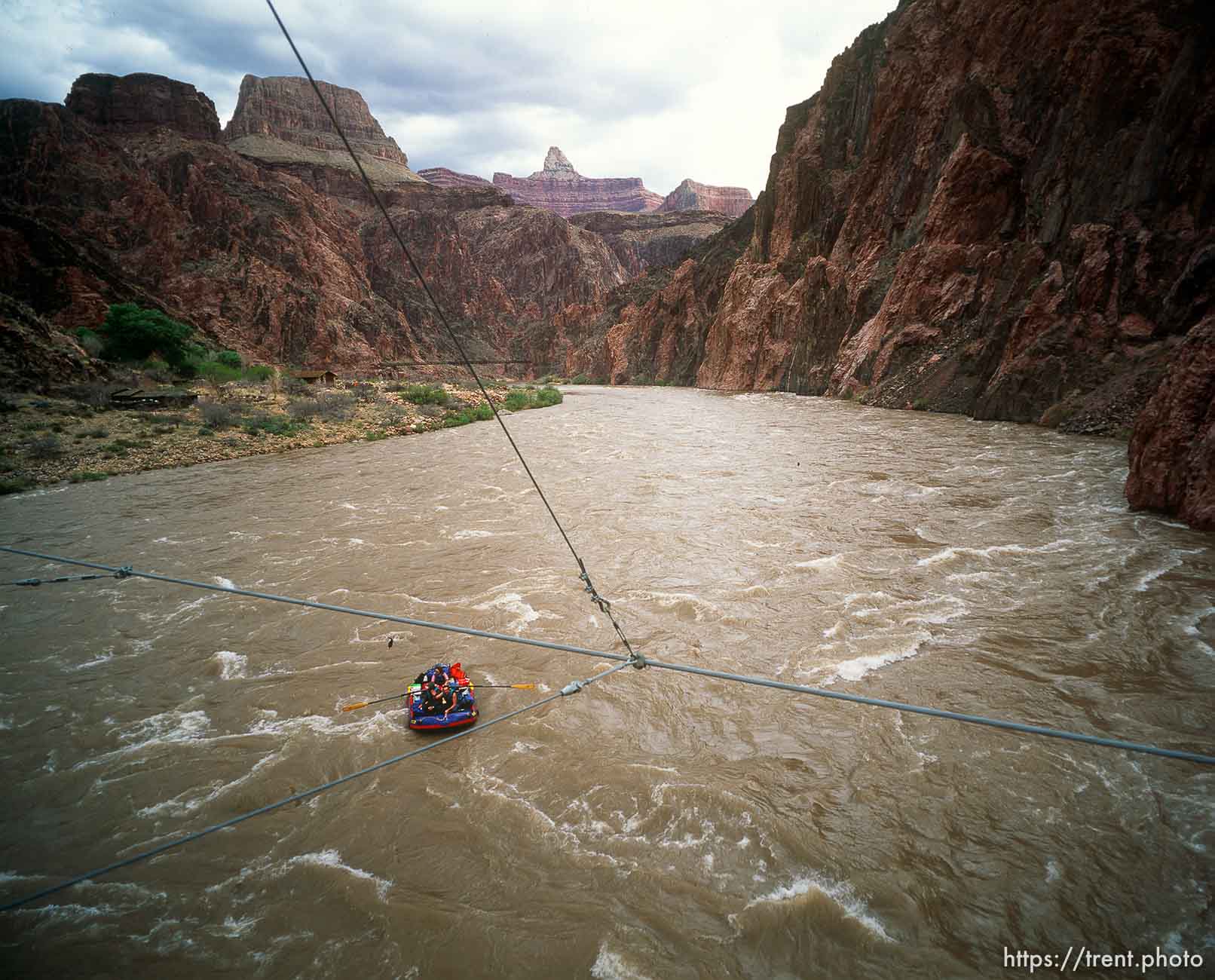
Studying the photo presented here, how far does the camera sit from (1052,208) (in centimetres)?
2109

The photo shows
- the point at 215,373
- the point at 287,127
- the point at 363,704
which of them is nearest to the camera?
the point at 363,704

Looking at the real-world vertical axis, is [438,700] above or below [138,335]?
below

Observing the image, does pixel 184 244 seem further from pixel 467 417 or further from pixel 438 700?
pixel 438 700

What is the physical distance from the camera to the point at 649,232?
152 meters

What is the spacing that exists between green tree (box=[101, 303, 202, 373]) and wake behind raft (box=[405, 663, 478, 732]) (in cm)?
3742

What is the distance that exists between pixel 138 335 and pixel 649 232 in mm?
143551

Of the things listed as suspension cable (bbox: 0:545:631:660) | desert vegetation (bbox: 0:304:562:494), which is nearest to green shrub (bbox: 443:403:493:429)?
desert vegetation (bbox: 0:304:562:494)

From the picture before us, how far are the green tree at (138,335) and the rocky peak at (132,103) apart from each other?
61.3 m

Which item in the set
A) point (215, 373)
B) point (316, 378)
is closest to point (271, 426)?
point (215, 373)

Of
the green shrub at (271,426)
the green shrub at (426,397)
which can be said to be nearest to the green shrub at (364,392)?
the green shrub at (426,397)

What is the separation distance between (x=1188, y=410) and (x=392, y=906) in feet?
35.5

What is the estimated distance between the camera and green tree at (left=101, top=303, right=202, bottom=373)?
2997 centimetres

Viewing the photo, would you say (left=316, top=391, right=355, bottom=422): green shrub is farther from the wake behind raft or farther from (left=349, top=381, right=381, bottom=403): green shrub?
the wake behind raft

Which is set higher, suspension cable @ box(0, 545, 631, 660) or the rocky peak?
the rocky peak
